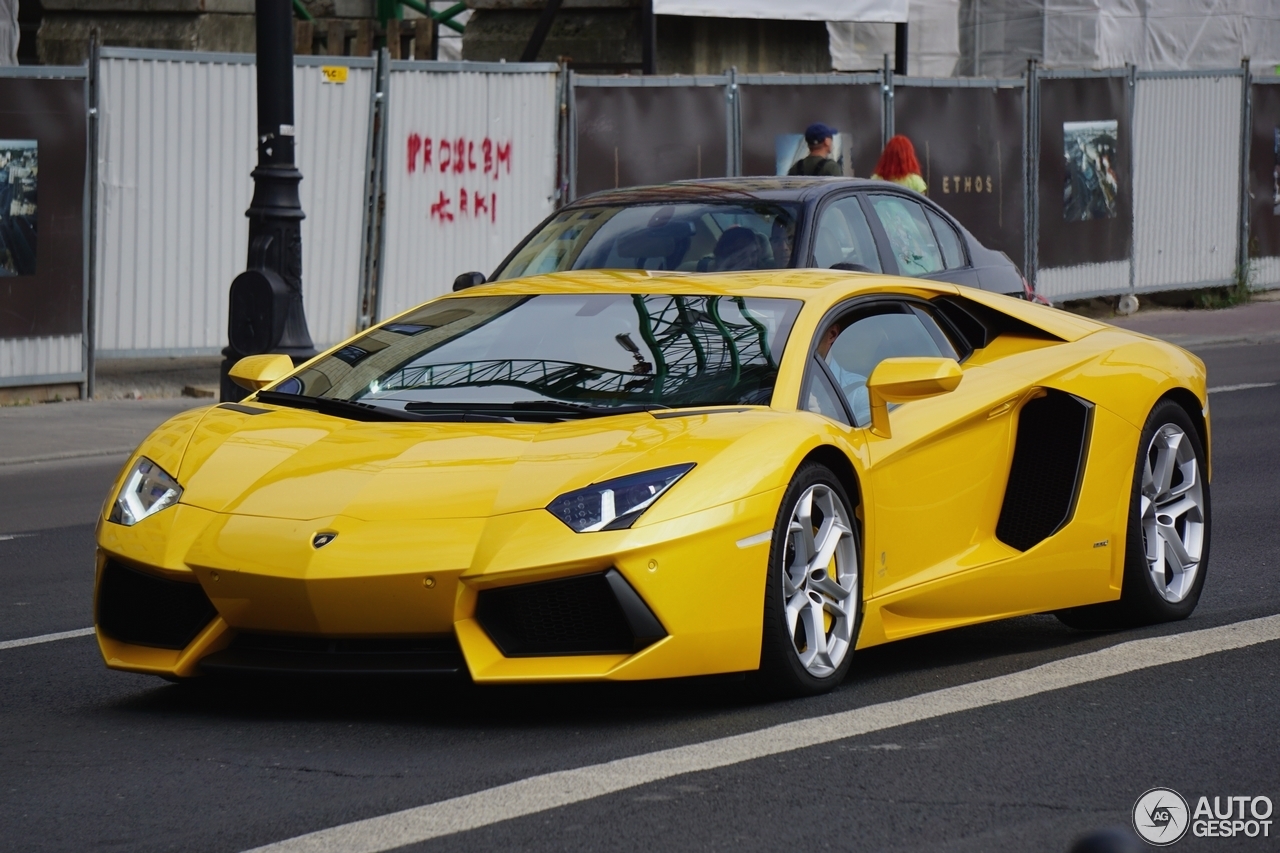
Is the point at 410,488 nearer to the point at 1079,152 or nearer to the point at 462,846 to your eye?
the point at 462,846

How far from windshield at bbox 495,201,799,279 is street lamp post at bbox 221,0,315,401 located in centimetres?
162

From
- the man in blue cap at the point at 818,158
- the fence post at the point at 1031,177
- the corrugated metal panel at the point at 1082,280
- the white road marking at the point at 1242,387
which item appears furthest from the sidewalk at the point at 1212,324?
the man in blue cap at the point at 818,158

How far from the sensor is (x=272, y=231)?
1254cm

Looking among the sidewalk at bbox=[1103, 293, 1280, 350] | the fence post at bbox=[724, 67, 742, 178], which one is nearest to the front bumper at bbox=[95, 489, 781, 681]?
the fence post at bbox=[724, 67, 742, 178]

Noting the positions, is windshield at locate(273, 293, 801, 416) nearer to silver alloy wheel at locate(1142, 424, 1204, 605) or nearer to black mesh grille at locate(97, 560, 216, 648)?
black mesh grille at locate(97, 560, 216, 648)

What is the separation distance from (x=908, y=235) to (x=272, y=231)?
3.74 m

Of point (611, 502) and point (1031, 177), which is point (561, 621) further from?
point (1031, 177)

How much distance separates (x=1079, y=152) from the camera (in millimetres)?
22969

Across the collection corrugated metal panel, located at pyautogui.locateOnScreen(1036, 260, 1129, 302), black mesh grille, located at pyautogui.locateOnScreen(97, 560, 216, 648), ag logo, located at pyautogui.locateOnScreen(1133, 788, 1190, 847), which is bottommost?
ag logo, located at pyautogui.locateOnScreen(1133, 788, 1190, 847)

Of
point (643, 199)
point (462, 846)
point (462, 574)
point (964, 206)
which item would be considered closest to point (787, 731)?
point (462, 574)

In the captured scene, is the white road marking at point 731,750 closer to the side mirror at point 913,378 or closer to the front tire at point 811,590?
the front tire at point 811,590

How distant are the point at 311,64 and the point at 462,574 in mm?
12474

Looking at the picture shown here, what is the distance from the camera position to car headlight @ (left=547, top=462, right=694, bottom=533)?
5367mm

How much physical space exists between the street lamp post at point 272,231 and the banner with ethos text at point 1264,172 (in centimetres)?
1568
